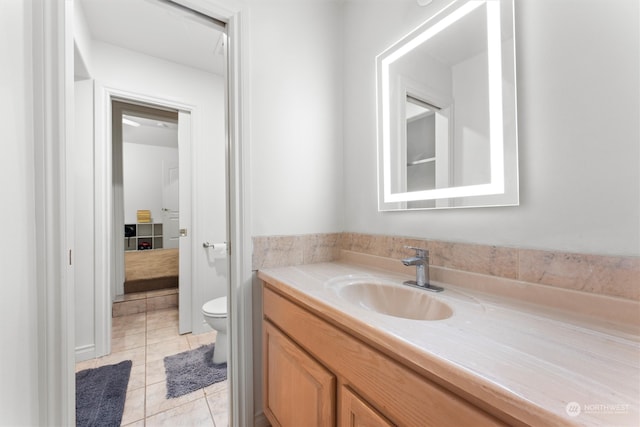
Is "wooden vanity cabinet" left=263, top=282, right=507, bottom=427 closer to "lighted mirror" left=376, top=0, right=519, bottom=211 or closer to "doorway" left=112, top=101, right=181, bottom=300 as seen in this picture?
"lighted mirror" left=376, top=0, right=519, bottom=211

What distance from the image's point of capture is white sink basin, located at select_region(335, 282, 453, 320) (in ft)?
2.93

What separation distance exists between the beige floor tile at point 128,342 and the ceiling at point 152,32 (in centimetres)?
240

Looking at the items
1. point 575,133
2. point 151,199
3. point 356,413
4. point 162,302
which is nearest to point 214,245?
point 162,302

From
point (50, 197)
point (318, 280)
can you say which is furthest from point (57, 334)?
point (318, 280)

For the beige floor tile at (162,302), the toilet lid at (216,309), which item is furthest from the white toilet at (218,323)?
the beige floor tile at (162,302)

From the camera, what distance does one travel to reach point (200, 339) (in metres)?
2.22

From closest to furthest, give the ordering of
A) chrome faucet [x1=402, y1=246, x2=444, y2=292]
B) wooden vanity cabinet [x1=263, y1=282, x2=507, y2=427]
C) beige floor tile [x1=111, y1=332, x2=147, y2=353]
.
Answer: wooden vanity cabinet [x1=263, y1=282, x2=507, y2=427], chrome faucet [x1=402, y1=246, x2=444, y2=292], beige floor tile [x1=111, y1=332, x2=147, y2=353]

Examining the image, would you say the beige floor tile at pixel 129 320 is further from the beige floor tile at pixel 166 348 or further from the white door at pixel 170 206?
the white door at pixel 170 206

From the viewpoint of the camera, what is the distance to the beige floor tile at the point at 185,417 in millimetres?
1319

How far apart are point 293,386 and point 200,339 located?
1629 mm

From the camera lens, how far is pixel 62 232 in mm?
873

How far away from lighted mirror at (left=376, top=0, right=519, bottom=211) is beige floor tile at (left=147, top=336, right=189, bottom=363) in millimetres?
1961

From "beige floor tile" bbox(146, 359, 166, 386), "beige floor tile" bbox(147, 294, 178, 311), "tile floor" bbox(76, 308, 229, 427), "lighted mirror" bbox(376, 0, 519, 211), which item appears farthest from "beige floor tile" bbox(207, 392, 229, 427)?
"beige floor tile" bbox(147, 294, 178, 311)

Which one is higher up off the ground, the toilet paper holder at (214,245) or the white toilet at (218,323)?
the toilet paper holder at (214,245)
